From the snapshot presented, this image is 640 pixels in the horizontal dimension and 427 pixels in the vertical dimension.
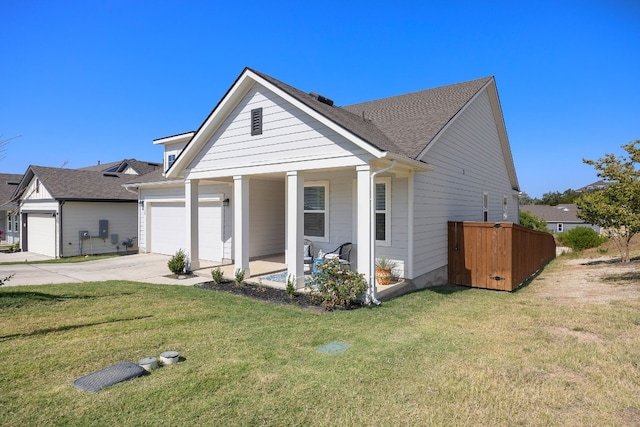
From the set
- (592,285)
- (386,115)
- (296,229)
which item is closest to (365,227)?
(296,229)

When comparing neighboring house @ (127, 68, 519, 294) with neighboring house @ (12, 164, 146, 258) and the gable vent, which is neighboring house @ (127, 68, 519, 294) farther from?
neighboring house @ (12, 164, 146, 258)

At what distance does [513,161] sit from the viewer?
16.4 m

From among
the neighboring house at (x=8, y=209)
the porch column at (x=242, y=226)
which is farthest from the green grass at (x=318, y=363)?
the neighboring house at (x=8, y=209)

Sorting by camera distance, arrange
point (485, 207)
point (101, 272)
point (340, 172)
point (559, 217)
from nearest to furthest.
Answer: point (340, 172) < point (101, 272) < point (485, 207) < point (559, 217)

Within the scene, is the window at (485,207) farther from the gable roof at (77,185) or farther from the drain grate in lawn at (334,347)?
the gable roof at (77,185)

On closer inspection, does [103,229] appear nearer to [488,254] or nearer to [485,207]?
[488,254]

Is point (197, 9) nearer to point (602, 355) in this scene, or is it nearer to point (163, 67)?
point (163, 67)

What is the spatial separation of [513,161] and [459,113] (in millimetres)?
7802

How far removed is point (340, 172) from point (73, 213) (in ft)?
47.5

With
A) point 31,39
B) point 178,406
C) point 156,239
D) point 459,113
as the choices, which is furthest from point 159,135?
point 178,406

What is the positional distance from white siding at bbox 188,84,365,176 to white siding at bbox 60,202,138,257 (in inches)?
420

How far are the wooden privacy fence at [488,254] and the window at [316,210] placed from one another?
3.89 metres

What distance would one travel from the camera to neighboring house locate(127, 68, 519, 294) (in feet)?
25.7

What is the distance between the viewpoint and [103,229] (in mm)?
17609
